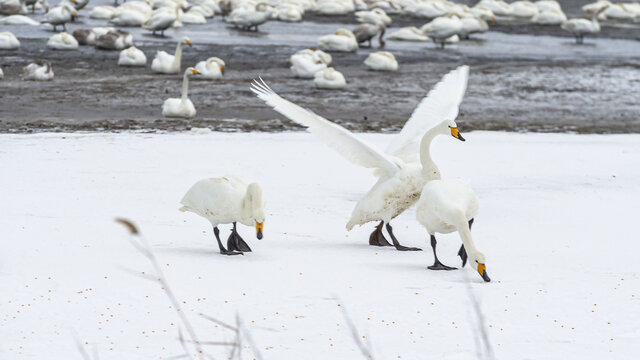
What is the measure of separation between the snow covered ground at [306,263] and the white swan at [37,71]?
7.41 metres

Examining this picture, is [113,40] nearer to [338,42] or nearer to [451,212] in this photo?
[338,42]

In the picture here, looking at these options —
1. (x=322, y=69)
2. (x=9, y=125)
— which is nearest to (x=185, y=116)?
(x=9, y=125)

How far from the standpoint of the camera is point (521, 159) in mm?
13750

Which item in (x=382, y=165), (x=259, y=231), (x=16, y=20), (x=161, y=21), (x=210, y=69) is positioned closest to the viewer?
(x=259, y=231)

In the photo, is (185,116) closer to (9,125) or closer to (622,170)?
(9,125)

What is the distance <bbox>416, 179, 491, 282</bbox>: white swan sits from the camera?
24.3 feet

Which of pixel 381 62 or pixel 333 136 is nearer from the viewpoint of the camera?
pixel 333 136

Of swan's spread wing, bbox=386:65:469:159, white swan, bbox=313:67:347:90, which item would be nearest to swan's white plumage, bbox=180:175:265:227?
swan's spread wing, bbox=386:65:469:159

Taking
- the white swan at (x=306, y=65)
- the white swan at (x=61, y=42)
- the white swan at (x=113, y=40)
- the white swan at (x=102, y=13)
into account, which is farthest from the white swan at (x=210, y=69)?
the white swan at (x=102, y=13)

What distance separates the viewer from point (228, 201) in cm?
799

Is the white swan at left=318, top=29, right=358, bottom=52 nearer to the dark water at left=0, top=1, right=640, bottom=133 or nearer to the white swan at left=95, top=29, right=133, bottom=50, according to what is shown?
the dark water at left=0, top=1, right=640, bottom=133

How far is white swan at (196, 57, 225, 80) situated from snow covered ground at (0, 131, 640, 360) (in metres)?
8.06

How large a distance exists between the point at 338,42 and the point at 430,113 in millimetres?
17715

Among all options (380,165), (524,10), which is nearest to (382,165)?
(380,165)
